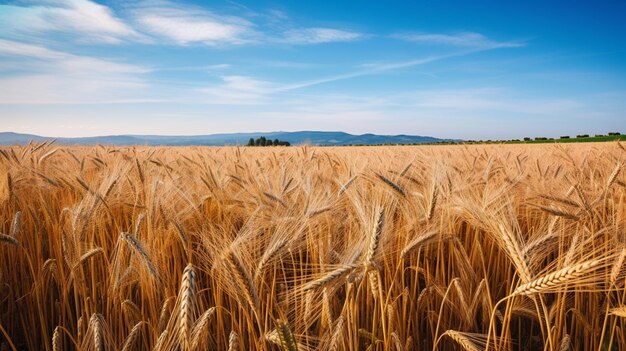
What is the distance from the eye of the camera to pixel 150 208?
69.2 inches

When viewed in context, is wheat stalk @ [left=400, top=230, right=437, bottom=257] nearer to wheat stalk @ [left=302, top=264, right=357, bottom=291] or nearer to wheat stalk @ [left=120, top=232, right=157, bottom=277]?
wheat stalk @ [left=302, top=264, right=357, bottom=291]

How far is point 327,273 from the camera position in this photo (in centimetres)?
118

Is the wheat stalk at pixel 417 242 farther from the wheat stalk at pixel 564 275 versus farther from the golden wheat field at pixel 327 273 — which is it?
the wheat stalk at pixel 564 275

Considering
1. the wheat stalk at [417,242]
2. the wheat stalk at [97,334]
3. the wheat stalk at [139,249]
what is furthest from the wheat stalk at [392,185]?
the wheat stalk at [97,334]

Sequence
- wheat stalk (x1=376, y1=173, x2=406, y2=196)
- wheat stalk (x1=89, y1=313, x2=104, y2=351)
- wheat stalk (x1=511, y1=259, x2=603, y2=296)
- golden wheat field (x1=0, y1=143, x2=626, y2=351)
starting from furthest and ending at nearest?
wheat stalk (x1=376, y1=173, x2=406, y2=196), golden wheat field (x1=0, y1=143, x2=626, y2=351), wheat stalk (x1=89, y1=313, x2=104, y2=351), wheat stalk (x1=511, y1=259, x2=603, y2=296)

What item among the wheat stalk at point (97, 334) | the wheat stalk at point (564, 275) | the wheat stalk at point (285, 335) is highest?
the wheat stalk at point (564, 275)

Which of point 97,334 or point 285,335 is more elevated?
point 285,335

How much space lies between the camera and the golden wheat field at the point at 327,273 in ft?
4.15

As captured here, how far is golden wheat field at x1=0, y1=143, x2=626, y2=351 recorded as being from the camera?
1.26m

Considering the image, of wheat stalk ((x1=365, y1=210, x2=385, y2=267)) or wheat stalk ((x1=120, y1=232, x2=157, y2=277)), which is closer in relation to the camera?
wheat stalk ((x1=365, y1=210, x2=385, y2=267))

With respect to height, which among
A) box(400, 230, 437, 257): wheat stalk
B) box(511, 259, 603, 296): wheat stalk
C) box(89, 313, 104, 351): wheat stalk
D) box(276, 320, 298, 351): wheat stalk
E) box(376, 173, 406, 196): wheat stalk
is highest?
box(376, 173, 406, 196): wheat stalk

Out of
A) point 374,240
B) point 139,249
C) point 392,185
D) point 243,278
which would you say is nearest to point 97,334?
point 139,249

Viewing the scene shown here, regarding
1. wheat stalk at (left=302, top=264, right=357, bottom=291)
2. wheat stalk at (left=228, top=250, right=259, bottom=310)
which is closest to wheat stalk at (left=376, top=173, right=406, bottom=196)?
wheat stalk at (left=302, top=264, right=357, bottom=291)

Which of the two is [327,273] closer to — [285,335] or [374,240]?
[374,240]
